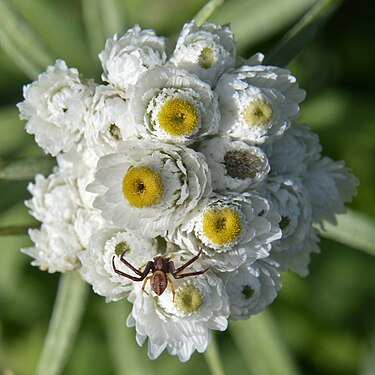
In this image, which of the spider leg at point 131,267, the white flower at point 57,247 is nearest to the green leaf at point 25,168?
the white flower at point 57,247

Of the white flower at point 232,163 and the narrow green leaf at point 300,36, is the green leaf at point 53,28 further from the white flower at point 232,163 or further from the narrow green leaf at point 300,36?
the white flower at point 232,163

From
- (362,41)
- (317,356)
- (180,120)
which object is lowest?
(317,356)

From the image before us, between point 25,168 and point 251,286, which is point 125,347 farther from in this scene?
point 251,286

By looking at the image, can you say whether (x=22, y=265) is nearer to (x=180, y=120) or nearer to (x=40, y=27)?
(x=40, y=27)

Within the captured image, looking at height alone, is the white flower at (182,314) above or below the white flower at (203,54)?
below

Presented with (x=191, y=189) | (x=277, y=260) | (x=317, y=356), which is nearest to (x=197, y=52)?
(x=191, y=189)

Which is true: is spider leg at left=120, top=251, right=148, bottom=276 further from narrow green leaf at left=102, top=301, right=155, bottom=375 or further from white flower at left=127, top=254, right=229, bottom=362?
narrow green leaf at left=102, top=301, right=155, bottom=375

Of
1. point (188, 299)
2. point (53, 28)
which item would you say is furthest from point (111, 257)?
point (53, 28)
